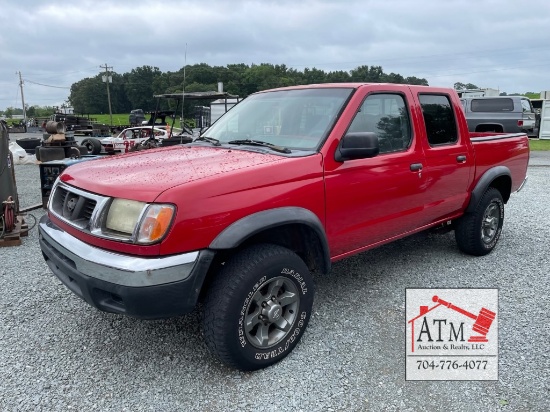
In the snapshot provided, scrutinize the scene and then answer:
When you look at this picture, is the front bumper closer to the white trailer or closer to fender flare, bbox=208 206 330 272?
fender flare, bbox=208 206 330 272

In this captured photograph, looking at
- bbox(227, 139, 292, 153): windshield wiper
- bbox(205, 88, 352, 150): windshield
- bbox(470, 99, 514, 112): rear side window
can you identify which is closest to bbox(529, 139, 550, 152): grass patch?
bbox(470, 99, 514, 112): rear side window

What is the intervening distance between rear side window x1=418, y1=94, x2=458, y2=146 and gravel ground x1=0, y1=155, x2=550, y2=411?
1338 mm

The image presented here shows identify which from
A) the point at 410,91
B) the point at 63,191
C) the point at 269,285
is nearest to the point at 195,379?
the point at 269,285

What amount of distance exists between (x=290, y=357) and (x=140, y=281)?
1216 mm

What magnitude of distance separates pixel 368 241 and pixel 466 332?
971 mm

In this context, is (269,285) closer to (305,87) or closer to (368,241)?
(368,241)

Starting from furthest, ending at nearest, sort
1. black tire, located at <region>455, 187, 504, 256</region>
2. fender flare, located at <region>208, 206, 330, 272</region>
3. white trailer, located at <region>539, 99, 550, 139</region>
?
white trailer, located at <region>539, 99, 550, 139</region>
black tire, located at <region>455, 187, 504, 256</region>
fender flare, located at <region>208, 206, 330, 272</region>

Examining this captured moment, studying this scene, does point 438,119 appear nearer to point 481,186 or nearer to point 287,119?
point 481,186

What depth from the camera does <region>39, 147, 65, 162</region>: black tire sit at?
1077 cm

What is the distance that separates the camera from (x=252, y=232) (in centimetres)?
260

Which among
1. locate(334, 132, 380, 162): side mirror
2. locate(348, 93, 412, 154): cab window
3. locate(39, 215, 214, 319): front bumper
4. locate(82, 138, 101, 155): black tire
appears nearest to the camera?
locate(39, 215, 214, 319): front bumper

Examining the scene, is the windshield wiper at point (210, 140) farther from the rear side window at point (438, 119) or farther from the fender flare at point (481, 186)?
the fender flare at point (481, 186)

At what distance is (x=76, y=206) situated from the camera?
280 cm

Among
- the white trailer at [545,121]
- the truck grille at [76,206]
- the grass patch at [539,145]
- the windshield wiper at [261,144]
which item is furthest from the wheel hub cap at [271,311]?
the white trailer at [545,121]
